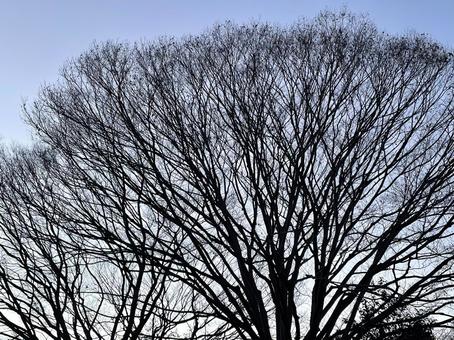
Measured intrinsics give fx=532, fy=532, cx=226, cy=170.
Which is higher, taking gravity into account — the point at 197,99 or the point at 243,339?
the point at 197,99

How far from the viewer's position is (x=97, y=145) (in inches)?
360

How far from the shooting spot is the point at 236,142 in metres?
9.02

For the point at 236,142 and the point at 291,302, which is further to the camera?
the point at 236,142

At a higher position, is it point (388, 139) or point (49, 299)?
point (388, 139)

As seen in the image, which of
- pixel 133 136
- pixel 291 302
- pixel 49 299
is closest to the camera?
pixel 49 299

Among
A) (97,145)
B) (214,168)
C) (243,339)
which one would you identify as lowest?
(243,339)

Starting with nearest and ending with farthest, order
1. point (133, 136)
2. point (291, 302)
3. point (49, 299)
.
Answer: point (49, 299), point (291, 302), point (133, 136)

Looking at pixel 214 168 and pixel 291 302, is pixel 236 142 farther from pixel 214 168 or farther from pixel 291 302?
pixel 291 302

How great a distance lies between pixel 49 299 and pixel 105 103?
3434mm

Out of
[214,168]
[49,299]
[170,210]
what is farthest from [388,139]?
[49,299]

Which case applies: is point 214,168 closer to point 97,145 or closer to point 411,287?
point 97,145

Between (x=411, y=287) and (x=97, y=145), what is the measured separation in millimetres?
5611

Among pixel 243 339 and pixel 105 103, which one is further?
pixel 105 103

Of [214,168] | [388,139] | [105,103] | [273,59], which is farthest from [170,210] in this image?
[388,139]
